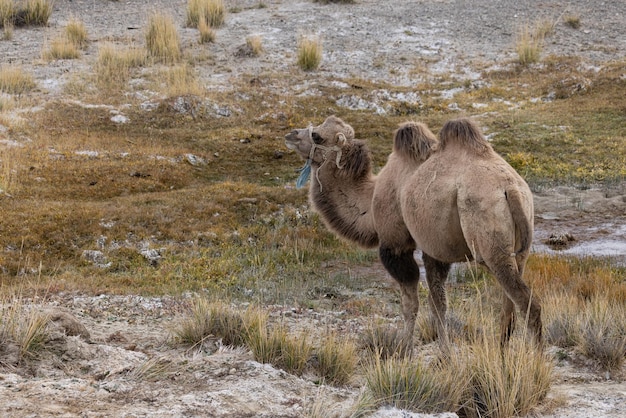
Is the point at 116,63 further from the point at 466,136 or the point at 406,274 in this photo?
the point at 466,136

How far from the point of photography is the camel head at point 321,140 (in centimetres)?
762

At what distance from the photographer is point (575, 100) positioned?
67.0ft

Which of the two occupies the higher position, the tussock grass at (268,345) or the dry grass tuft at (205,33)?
the dry grass tuft at (205,33)

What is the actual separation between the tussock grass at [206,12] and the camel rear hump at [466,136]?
20.9 m

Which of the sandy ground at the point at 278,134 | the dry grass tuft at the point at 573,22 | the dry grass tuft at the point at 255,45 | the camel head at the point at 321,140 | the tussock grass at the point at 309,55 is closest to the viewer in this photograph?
the sandy ground at the point at 278,134

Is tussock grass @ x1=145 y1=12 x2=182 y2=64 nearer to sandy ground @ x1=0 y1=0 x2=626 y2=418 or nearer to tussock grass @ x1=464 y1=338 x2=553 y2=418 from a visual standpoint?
sandy ground @ x1=0 y1=0 x2=626 y2=418

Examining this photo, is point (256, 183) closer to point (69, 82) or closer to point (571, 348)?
point (69, 82)

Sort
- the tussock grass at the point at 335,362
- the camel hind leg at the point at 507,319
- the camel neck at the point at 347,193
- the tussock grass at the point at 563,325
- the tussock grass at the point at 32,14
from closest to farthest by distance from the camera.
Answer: the tussock grass at the point at 335,362 < the camel hind leg at the point at 507,319 < the tussock grass at the point at 563,325 < the camel neck at the point at 347,193 < the tussock grass at the point at 32,14

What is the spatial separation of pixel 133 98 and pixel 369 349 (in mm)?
15599

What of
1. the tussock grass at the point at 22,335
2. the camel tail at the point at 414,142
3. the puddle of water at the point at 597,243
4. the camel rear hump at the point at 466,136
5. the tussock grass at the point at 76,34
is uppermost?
the camel rear hump at the point at 466,136

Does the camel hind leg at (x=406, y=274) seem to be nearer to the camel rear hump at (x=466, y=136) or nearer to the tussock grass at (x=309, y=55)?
the camel rear hump at (x=466, y=136)

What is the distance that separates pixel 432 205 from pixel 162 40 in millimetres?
18808

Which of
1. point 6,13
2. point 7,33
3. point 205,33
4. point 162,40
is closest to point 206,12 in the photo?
point 205,33

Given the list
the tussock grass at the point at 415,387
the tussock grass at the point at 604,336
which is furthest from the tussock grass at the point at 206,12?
the tussock grass at the point at 415,387
